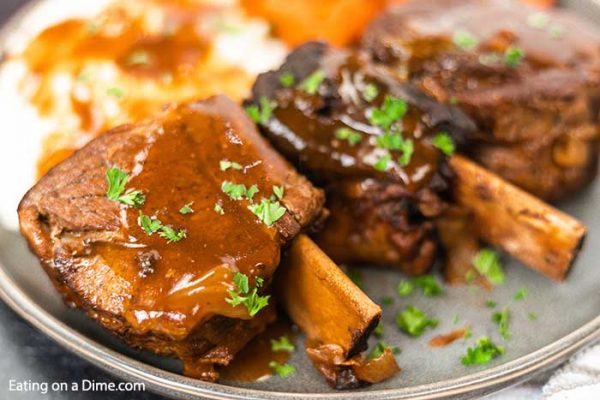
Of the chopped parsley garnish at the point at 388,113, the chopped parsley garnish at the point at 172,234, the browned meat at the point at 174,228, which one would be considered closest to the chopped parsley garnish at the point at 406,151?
the chopped parsley garnish at the point at 388,113

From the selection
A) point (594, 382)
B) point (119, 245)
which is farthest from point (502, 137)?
point (119, 245)

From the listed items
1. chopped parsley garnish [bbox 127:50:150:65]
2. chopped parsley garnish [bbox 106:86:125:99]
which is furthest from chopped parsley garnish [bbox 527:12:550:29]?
chopped parsley garnish [bbox 106:86:125:99]

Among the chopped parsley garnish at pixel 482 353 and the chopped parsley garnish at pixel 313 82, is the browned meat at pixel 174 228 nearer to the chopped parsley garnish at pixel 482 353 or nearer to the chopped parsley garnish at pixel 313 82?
the chopped parsley garnish at pixel 313 82

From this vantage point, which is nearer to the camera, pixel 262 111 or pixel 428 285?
pixel 262 111

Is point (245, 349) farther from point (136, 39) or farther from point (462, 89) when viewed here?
point (136, 39)

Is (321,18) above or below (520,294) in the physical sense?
above

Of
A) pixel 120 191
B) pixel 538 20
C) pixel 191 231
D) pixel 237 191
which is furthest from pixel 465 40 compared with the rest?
pixel 120 191

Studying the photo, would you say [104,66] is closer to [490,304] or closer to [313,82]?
[313,82]
